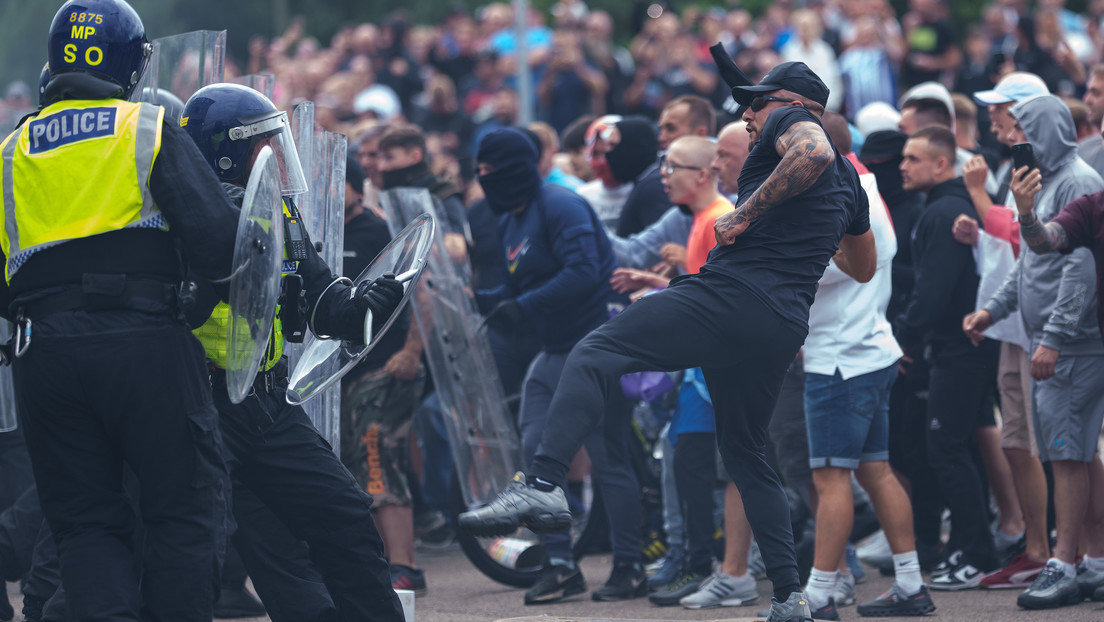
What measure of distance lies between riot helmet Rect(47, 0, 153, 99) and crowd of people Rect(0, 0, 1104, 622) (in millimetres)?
67

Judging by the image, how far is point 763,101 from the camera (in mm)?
4621

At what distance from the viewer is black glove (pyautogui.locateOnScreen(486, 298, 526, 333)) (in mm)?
6387

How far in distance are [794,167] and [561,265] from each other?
91.6 inches

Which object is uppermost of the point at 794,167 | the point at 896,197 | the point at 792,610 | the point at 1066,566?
the point at 794,167

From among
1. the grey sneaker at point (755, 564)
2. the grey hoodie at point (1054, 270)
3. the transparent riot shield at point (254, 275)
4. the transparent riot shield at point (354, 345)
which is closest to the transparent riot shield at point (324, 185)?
the transparent riot shield at point (354, 345)

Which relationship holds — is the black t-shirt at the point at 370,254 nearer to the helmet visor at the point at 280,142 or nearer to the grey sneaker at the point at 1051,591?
the helmet visor at the point at 280,142

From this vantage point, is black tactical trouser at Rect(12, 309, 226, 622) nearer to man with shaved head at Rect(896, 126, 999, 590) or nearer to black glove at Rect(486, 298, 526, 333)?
black glove at Rect(486, 298, 526, 333)

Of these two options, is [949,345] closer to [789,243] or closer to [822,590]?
[822,590]

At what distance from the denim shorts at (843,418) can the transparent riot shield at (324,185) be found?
1.92 m

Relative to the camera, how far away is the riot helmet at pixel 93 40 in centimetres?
358

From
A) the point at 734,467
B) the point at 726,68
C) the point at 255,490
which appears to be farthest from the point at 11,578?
the point at 726,68

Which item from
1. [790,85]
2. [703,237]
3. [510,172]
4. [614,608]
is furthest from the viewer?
[510,172]

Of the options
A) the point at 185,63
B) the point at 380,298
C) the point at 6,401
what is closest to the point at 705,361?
the point at 380,298

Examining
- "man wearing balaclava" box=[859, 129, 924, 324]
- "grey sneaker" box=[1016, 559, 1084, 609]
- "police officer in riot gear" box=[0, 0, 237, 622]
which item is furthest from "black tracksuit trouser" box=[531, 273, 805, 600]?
"man wearing balaclava" box=[859, 129, 924, 324]
